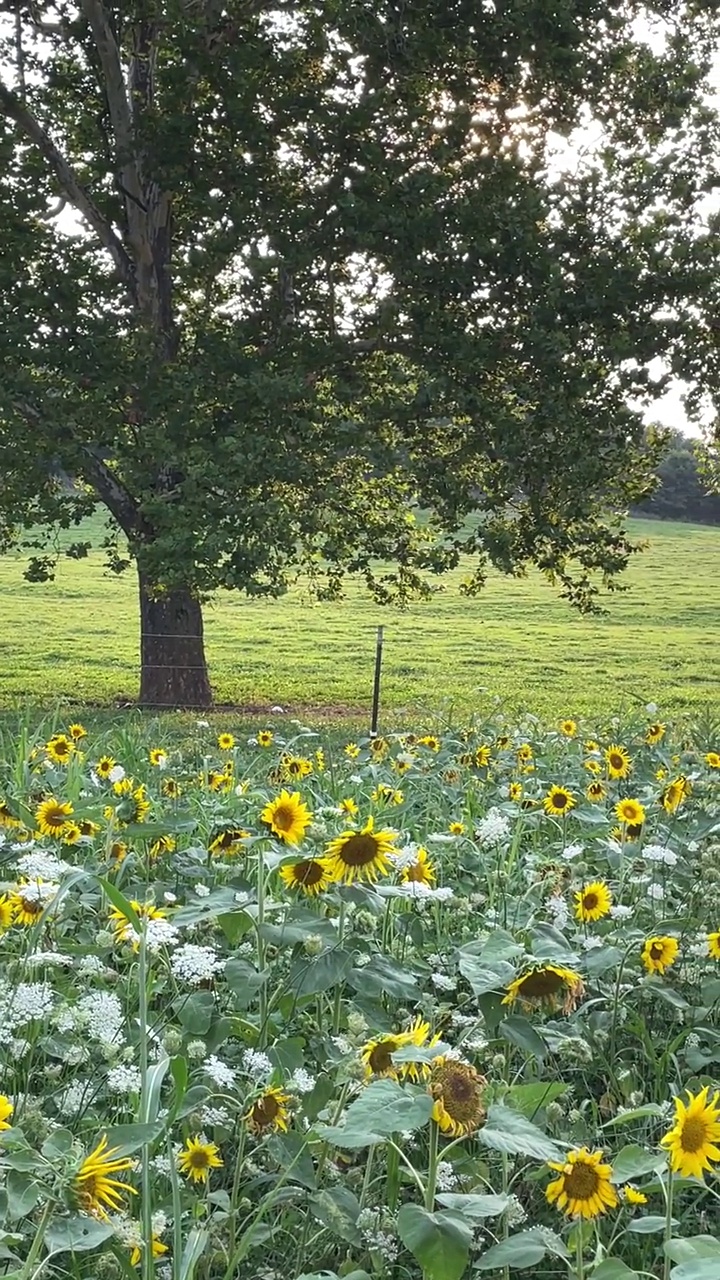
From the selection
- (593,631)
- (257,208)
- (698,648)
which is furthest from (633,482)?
(593,631)

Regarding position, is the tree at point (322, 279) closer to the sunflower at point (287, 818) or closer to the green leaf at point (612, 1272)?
the sunflower at point (287, 818)

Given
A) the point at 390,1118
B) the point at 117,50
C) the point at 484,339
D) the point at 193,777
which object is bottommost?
the point at 193,777

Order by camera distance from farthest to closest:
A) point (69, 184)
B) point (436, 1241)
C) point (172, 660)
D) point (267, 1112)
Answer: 1. point (172, 660)
2. point (69, 184)
3. point (267, 1112)
4. point (436, 1241)

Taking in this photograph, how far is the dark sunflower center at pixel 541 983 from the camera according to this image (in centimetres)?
181

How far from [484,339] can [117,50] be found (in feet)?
14.8

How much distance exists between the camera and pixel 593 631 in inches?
1160

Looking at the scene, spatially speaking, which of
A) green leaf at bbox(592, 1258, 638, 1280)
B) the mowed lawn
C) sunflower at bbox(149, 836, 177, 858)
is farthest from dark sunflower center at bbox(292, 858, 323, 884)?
the mowed lawn

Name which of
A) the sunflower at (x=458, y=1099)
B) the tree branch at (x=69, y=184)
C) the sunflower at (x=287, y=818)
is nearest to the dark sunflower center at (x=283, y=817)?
the sunflower at (x=287, y=818)

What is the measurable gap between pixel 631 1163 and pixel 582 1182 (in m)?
0.14

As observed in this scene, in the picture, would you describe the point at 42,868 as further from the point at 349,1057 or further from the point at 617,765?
the point at 617,765

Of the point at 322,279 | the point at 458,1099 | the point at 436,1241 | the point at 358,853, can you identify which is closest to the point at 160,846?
the point at 358,853

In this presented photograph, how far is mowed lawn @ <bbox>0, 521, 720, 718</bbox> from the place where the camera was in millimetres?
17203

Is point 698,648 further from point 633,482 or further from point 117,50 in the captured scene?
point 117,50

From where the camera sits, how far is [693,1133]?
1.44 metres
